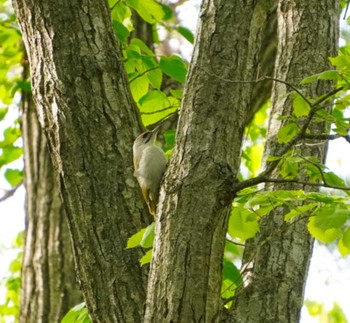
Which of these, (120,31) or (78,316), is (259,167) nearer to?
(120,31)

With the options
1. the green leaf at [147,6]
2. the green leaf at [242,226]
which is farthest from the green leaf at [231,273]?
the green leaf at [147,6]

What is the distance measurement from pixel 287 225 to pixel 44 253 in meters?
2.50

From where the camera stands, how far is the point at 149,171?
2.78 metres

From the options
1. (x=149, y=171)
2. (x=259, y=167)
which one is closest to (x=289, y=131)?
(x=149, y=171)

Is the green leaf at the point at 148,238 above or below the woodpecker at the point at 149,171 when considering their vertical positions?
below

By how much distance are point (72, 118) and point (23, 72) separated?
3385 millimetres

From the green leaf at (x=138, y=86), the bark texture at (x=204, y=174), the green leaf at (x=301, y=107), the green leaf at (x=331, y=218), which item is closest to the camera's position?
the bark texture at (x=204, y=174)

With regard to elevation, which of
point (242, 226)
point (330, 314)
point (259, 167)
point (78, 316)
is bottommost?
point (78, 316)

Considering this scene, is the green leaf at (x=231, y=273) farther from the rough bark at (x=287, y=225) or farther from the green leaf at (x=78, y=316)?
the green leaf at (x=78, y=316)

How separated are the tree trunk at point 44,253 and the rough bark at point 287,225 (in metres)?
2.18

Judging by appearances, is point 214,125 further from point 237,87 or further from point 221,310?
point 221,310

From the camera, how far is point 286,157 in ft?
8.57

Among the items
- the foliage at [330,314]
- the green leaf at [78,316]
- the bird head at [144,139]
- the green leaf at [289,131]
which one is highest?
the foliage at [330,314]

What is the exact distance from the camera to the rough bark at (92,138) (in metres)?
2.70
